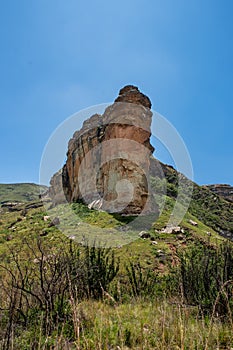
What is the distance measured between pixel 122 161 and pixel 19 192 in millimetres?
A: 108238

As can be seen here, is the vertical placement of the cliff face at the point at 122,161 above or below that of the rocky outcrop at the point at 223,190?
below

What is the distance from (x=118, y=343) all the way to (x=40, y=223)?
95.7 feet

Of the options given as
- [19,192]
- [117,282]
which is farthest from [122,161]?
[19,192]

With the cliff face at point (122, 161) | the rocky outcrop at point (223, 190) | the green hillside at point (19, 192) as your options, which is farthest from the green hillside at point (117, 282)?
the green hillside at point (19, 192)

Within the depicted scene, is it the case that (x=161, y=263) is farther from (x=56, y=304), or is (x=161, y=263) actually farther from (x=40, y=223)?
(x=40, y=223)

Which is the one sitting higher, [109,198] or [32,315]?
[109,198]

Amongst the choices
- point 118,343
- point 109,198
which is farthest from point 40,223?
point 118,343

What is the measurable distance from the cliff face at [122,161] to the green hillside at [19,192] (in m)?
83.8

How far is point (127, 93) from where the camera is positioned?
3275 centimetres

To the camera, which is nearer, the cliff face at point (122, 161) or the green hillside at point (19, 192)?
the cliff face at point (122, 161)

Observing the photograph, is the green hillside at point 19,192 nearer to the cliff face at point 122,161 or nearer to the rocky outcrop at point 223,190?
the rocky outcrop at point 223,190

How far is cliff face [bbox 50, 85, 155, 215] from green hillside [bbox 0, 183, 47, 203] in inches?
3301

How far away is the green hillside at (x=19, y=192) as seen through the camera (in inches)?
4712

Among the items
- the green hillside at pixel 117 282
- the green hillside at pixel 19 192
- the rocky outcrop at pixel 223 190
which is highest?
the green hillside at pixel 19 192
